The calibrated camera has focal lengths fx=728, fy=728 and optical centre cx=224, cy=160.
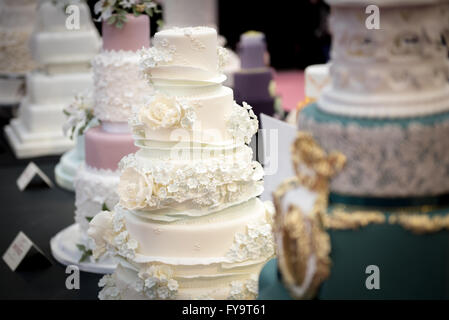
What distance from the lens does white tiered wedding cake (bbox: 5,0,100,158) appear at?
21.4ft

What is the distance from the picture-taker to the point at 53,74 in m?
6.69

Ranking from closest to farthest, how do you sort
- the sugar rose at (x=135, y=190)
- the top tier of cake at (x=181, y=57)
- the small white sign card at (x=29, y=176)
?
1. the sugar rose at (x=135, y=190)
2. the top tier of cake at (x=181, y=57)
3. the small white sign card at (x=29, y=176)

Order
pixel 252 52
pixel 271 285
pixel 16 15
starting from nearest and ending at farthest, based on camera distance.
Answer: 1. pixel 271 285
2. pixel 252 52
3. pixel 16 15

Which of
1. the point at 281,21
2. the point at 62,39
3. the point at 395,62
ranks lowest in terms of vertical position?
the point at 281,21

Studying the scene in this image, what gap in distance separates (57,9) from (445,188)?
5.19 metres

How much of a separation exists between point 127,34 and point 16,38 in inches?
153

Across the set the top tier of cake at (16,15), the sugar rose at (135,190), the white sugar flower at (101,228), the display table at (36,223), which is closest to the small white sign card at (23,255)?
the display table at (36,223)

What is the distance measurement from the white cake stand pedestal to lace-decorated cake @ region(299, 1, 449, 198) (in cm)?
235

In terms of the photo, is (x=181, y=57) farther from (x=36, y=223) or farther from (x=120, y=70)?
(x=36, y=223)

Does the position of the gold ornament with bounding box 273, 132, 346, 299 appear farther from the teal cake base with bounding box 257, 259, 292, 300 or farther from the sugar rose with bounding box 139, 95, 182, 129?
the sugar rose with bounding box 139, 95, 182, 129

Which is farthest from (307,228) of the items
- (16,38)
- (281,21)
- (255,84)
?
(281,21)

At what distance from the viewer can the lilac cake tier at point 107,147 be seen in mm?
4184

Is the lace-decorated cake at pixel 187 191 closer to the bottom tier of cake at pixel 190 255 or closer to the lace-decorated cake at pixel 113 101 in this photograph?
the bottom tier of cake at pixel 190 255

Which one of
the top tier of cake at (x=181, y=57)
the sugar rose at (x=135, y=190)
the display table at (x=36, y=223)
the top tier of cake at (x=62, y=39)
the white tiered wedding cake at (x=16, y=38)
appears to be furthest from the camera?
the white tiered wedding cake at (x=16, y=38)
